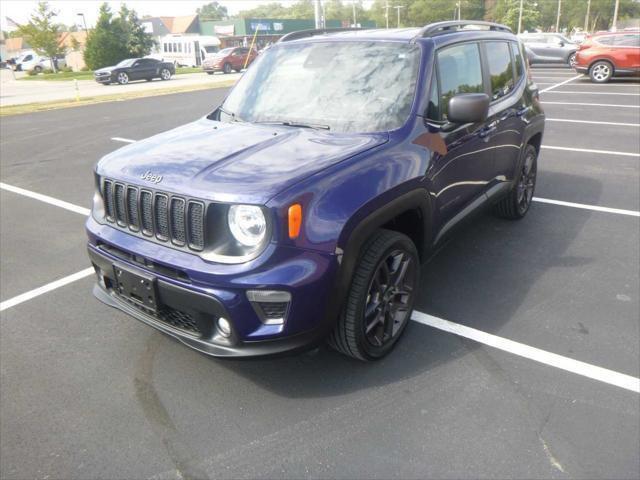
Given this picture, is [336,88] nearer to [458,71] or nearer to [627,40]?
[458,71]

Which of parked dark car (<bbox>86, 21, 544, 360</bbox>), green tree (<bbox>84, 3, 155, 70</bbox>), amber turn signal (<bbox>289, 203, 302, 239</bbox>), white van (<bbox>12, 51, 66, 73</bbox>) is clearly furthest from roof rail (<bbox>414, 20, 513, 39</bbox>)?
white van (<bbox>12, 51, 66, 73</bbox>)

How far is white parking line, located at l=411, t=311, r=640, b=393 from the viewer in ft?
9.69

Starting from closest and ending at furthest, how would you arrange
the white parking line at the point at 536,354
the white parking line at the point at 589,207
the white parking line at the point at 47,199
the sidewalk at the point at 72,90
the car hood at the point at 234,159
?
the car hood at the point at 234,159
the white parking line at the point at 536,354
the white parking line at the point at 589,207
the white parking line at the point at 47,199
the sidewalk at the point at 72,90

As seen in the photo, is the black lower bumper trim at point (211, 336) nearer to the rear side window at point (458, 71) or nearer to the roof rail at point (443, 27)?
the rear side window at point (458, 71)

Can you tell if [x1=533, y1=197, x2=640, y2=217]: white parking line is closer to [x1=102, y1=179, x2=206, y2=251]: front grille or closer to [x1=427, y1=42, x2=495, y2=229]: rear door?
[x1=427, y1=42, x2=495, y2=229]: rear door

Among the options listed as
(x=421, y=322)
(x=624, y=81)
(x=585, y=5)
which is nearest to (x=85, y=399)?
(x=421, y=322)

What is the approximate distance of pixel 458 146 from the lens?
360 cm

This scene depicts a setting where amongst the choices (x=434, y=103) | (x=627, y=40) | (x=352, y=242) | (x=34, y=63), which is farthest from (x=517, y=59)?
(x=34, y=63)

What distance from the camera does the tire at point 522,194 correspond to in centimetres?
519

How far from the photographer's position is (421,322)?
140 inches

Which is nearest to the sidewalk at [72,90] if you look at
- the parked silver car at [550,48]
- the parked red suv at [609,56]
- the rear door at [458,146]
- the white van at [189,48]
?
the parked silver car at [550,48]

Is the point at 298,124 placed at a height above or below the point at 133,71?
below

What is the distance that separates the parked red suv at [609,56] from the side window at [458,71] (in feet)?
53.6

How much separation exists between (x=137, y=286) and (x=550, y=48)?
25099 millimetres
